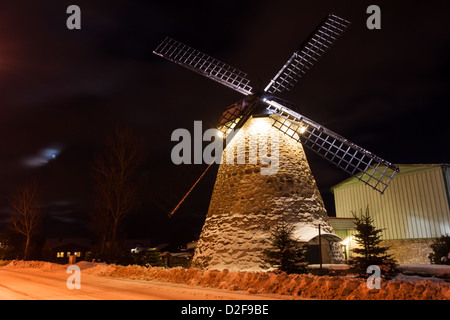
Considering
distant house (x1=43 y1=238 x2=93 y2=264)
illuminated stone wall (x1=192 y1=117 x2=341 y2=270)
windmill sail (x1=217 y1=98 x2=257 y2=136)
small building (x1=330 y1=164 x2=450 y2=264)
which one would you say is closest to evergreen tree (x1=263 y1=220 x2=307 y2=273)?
illuminated stone wall (x1=192 y1=117 x2=341 y2=270)

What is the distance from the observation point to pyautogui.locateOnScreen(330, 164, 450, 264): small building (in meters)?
20.5

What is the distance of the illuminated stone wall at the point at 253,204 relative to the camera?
54.4ft

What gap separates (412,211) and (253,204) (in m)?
12.5

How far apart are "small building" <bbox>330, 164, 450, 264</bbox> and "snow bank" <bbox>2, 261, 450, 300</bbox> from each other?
42.9 feet

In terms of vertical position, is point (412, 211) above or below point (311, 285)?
above

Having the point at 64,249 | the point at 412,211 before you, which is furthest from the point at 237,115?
the point at 64,249

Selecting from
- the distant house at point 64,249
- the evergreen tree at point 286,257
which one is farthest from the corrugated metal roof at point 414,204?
the distant house at point 64,249

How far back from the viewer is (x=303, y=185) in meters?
18.2

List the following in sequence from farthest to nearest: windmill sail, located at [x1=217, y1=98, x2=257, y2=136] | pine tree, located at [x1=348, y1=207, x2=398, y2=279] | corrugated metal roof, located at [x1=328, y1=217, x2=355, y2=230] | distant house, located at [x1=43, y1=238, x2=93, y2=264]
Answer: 1. distant house, located at [x1=43, y1=238, x2=93, y2=264]
2. corrugated metal roof, located at [x1=328, y1=217, x2=355, y2=230]
3. windmill sail, located at [x1=217, y1=98, x2=257, y2=136]
4. pine tree, located at [x1=348, y1=207, x2=398, y2=279]

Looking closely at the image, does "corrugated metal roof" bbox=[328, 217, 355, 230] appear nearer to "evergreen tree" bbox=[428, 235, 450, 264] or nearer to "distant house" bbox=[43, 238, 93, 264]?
"evergreen tree" bbox=[428, 235, 450, 264]

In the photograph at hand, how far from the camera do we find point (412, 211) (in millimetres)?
22109

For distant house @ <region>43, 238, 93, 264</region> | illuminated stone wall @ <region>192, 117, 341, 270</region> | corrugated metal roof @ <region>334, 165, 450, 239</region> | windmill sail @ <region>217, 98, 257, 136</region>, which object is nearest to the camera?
illuminated stone wall @ <region>192, 117, 341, 270</region>

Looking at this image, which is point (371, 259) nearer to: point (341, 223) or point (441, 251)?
point (441, 251)
